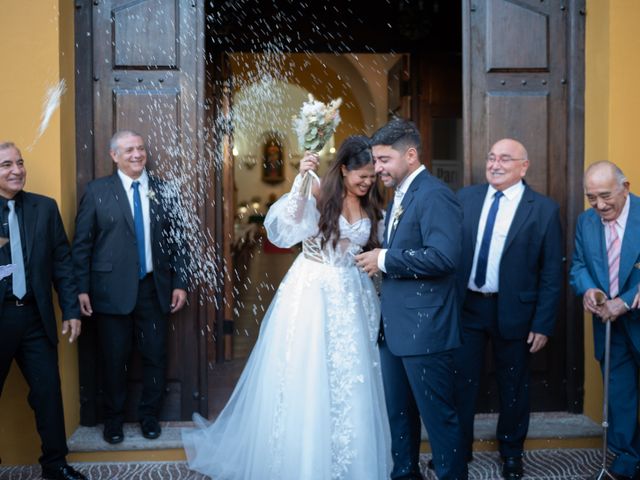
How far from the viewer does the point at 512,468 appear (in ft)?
16.3

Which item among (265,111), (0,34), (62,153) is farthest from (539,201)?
(265,111)

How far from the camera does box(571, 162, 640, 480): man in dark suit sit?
4652 mm

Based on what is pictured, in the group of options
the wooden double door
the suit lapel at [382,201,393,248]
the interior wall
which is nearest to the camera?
the suit lapel at [382,201,393,248]

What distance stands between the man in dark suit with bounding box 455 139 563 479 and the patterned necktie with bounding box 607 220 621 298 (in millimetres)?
291

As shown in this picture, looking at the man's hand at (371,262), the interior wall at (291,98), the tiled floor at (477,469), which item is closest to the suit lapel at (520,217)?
the man's hand at (371,262)

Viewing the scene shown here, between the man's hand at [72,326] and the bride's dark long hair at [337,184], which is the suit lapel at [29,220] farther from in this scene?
the bride's dark long hair at [337,184]

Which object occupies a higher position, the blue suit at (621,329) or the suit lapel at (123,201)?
the suit lapel at (123,201)

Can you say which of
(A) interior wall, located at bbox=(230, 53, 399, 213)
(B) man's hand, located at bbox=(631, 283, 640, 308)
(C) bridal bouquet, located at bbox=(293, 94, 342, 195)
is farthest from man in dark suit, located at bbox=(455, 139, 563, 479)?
(A) interior wall, located at bbox=(230, 53, 399, 213)

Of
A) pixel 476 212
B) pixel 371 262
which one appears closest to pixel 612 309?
pixel 476 212

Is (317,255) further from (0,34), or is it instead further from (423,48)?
(423,48)

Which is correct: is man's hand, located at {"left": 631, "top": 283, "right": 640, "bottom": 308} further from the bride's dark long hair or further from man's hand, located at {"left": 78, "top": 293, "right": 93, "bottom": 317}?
man's hand, located at {"left": 78, "top": 293, "right": 93, "bottom": 317}

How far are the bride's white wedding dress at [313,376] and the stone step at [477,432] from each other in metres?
0.61

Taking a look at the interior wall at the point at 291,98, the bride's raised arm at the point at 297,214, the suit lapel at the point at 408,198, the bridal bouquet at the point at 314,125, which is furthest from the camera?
the interior wall at the point at 291,98

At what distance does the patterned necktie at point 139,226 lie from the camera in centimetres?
536
